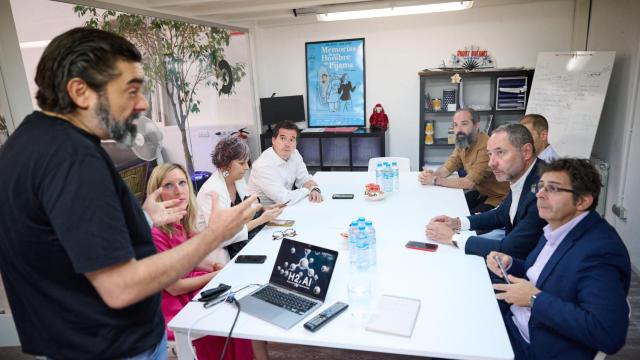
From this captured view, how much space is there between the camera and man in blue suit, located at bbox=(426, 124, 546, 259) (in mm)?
2094

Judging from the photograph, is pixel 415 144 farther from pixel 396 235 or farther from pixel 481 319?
pixel 481 319

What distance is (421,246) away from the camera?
221 centimetres

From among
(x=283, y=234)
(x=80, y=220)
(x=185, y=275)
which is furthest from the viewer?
(x=283, y=234)

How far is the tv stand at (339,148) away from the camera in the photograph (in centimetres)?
580

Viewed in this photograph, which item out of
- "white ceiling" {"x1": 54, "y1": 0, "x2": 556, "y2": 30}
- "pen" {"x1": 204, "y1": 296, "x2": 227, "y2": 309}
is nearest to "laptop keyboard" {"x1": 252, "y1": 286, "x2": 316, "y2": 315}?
"pen" {"x1": 204, "y1": 296, "x2": 227, "y2": 309}

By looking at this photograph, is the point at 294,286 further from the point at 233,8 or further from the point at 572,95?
the point at 572,95

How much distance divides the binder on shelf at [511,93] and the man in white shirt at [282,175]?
2.99 meters

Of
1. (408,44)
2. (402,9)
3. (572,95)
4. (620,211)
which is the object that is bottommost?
(620,211)

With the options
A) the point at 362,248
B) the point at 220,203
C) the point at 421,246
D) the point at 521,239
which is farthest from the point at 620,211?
the point at 220,203

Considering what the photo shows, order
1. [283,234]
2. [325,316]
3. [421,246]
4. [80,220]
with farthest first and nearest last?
[283,234] → [421,246] → [325,316] → [80,220]

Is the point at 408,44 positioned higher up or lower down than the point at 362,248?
higher up

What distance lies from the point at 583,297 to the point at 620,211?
3127 mm

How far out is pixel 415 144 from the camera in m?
6.02

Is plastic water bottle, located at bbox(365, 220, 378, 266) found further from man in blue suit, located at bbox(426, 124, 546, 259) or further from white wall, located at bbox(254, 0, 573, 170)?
white wall, located at bbox(254, 0, 573, 170)
